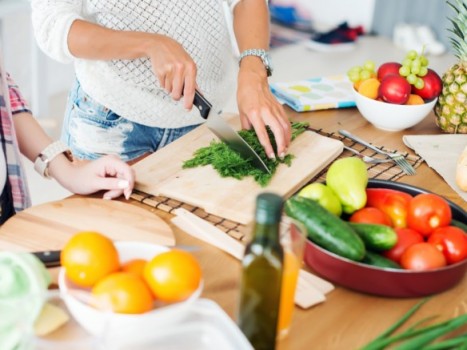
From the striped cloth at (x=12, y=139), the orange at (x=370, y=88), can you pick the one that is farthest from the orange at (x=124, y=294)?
the orange at (x=370, y=88)

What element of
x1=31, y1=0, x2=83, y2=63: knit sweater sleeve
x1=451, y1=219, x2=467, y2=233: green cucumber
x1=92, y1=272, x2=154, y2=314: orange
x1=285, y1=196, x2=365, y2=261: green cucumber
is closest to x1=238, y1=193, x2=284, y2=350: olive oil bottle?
x1=92, y1=272, x2=154, y2=314: orange

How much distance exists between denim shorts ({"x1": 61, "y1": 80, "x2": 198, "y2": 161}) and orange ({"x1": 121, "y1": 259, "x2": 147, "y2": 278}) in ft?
2.81

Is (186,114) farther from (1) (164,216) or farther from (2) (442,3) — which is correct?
(2) (442,3)

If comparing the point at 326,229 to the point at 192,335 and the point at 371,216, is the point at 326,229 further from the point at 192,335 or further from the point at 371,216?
the point at 192,335

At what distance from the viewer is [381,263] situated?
1.15m

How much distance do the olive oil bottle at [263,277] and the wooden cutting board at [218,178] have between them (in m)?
0.41

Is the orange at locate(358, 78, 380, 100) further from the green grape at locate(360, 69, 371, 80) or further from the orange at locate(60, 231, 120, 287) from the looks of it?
the orange at locate(60, 231, 120, 287)

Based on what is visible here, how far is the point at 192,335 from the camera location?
0.94 m

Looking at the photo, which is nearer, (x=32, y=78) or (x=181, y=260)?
(x=181, y=260)

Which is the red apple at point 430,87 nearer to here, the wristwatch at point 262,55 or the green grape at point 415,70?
the green grape at point 415,70

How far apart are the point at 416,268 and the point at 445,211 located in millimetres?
163

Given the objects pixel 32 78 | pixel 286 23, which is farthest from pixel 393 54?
pixel 32 78

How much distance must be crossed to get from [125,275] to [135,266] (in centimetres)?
6

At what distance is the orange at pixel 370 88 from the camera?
182 cm
